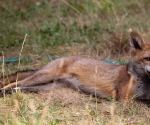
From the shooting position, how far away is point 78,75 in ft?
26.7

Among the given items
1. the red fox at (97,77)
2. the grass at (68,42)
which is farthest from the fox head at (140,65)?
the grass at (68,42)

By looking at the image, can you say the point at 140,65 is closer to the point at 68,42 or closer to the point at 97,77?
the point at 97,77

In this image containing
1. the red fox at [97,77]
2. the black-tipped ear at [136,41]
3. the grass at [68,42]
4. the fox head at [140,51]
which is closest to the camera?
the grass at [68,42]

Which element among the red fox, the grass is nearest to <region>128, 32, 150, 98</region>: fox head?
the red fox

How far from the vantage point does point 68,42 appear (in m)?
10.6

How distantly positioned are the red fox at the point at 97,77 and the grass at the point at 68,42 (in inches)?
9.7

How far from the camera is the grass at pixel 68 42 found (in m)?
6.51

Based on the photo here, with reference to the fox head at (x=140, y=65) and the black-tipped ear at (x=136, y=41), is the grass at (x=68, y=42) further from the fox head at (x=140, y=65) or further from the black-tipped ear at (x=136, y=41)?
the black-tipped ear at (x=136, y=41)

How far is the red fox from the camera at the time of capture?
761 centimetres

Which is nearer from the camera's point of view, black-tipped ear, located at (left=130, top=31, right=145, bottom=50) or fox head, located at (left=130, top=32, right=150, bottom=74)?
fox head, located at (left=130, top=32, right=150, bottom=74)

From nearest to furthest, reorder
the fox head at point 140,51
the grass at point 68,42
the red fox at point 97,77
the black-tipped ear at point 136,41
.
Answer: the grass at point 68,42
the fox head at point 140,51
the red fox at point 97,77
the black-tipped ear at point 136,41

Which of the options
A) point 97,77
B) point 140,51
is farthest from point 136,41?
point 97,77

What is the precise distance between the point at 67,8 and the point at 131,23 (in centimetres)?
232

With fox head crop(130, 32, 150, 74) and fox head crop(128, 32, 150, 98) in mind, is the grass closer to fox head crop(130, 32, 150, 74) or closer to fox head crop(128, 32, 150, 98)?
fox head crop(128, 32, 150, 98)
